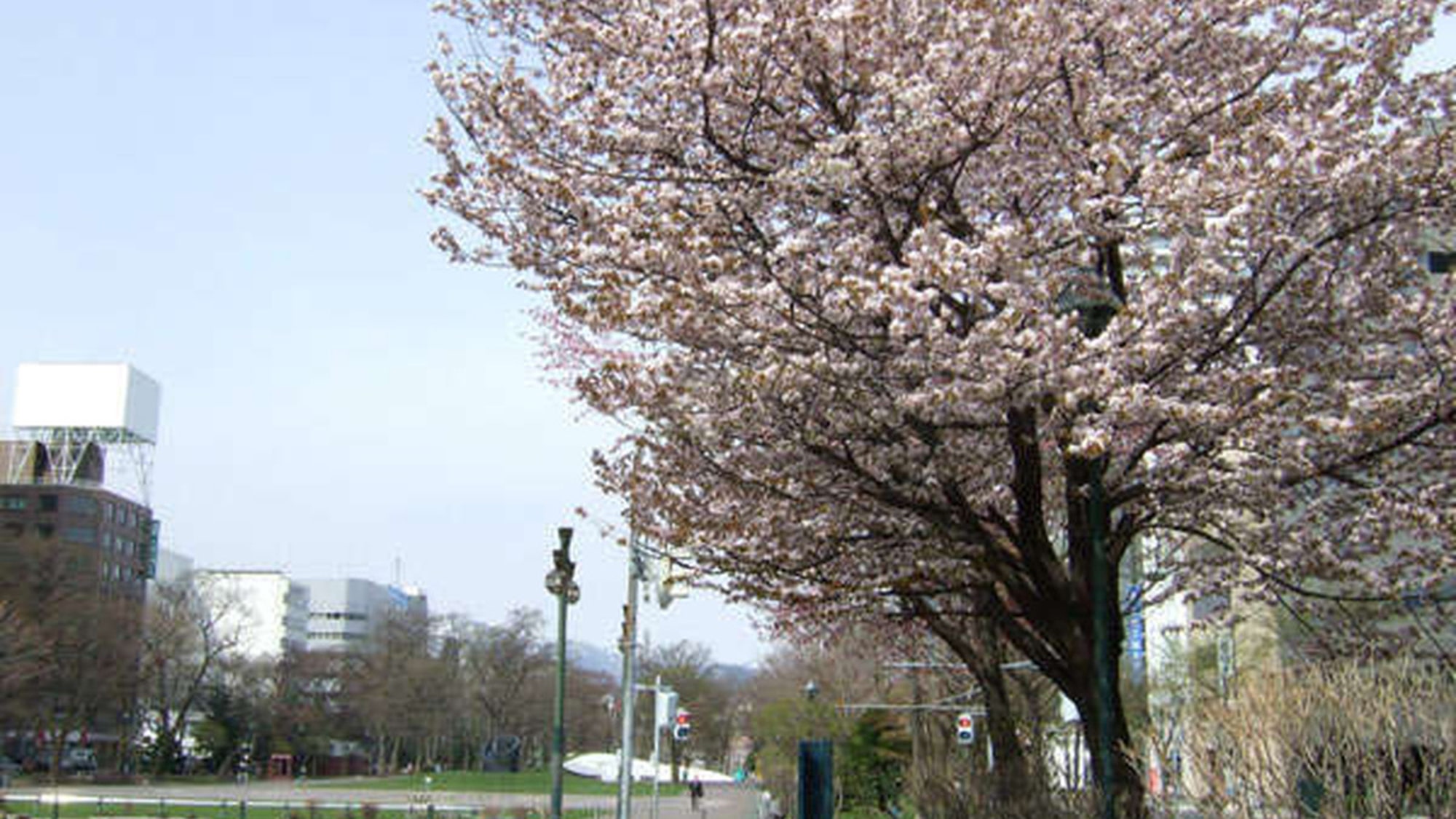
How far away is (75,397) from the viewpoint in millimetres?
105375

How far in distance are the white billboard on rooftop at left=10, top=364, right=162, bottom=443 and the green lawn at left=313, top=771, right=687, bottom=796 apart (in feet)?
111

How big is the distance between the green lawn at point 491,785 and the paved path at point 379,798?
8.50 ft

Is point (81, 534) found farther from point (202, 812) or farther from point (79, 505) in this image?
point (202, 812)

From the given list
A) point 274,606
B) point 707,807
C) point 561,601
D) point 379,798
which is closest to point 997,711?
point 561,601

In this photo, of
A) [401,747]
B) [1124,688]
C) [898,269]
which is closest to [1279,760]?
[898,269]

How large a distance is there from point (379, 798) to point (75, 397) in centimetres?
5909

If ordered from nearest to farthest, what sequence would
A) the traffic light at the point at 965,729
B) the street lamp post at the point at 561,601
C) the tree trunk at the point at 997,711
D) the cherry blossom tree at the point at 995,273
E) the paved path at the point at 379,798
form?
the cherry blossom tree at the point at 995,273, the tree trunk at the point at 997,711, the street lamp post at the point at 561,601, the traffic light at the point at 965,729, the paved path at the point at 379,798

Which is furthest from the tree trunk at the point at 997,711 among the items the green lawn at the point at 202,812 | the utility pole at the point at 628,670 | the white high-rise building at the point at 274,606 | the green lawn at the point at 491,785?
the white high-rise building at the point at 274,606

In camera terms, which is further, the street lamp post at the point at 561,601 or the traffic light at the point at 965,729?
the traffic light at the point at 965,729

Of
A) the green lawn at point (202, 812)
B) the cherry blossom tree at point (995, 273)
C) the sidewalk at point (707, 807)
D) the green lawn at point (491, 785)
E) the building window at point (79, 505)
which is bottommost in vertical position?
the green lawn at point (491, 785)

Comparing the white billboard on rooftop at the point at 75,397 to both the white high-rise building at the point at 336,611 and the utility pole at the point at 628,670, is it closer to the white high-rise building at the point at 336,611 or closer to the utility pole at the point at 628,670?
the white high-rise building at the point at 336,611

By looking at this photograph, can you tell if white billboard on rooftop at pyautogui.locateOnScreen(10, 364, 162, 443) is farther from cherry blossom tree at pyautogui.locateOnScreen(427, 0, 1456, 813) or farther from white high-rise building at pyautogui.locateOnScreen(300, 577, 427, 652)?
cherry blossom tree at pyautogui.locateOnScreen(427, 0, 1456, 813)

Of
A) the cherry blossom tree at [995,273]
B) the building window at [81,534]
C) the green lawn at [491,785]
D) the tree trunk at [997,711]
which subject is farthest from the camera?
the building window at [81,534]

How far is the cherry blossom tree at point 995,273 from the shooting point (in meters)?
9.03
